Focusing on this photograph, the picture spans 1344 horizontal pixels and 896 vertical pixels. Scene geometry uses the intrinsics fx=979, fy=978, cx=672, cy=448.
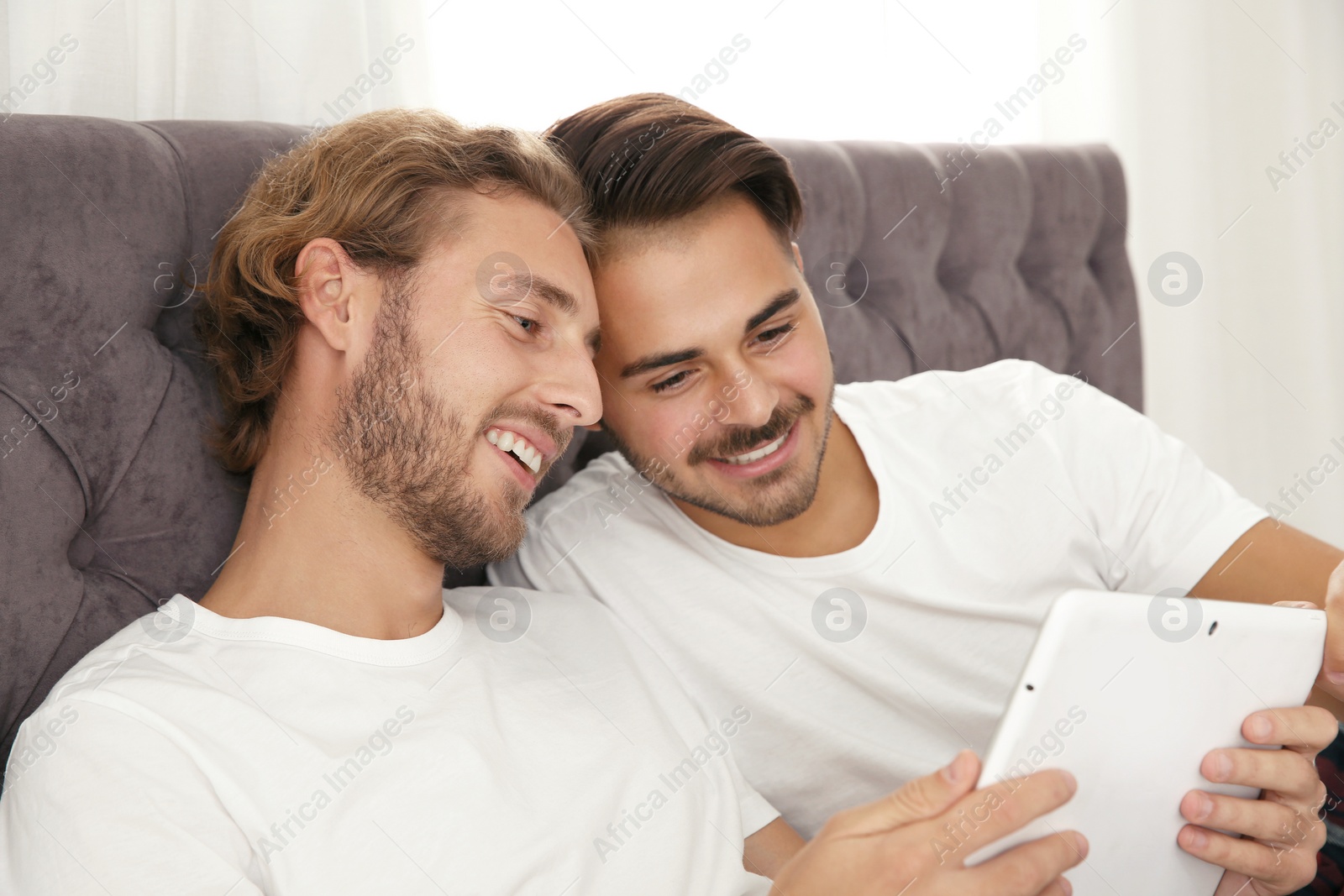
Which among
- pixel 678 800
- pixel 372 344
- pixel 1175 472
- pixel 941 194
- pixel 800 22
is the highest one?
pixel 800 22

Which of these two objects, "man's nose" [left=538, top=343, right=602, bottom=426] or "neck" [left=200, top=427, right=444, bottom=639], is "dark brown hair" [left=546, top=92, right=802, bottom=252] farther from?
"neck" [left=200, top=427, right=444, bottom=639]

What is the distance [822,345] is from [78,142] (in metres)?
0.85

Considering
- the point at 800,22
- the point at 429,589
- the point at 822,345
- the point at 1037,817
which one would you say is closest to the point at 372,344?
the point at 429,589

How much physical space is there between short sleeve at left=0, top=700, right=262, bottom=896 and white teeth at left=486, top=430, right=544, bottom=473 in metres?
0.41

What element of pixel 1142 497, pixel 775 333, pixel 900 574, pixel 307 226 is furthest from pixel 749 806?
pixel 307 226

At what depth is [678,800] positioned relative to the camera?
1018 millimetres

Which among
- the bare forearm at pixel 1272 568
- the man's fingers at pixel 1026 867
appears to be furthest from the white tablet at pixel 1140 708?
the bare forearm at pixel 1272 568

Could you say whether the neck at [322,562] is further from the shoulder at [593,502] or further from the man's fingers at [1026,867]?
the man's fingers at [1026,867]

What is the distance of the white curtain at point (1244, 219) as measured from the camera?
237 centimetres

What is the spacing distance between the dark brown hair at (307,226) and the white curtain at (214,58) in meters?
0.27

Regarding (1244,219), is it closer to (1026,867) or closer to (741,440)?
(741,440)

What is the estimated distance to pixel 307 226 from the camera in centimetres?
104

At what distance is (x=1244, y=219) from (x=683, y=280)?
2.03 metres

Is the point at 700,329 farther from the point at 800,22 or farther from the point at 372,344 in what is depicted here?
the point at 800,22
